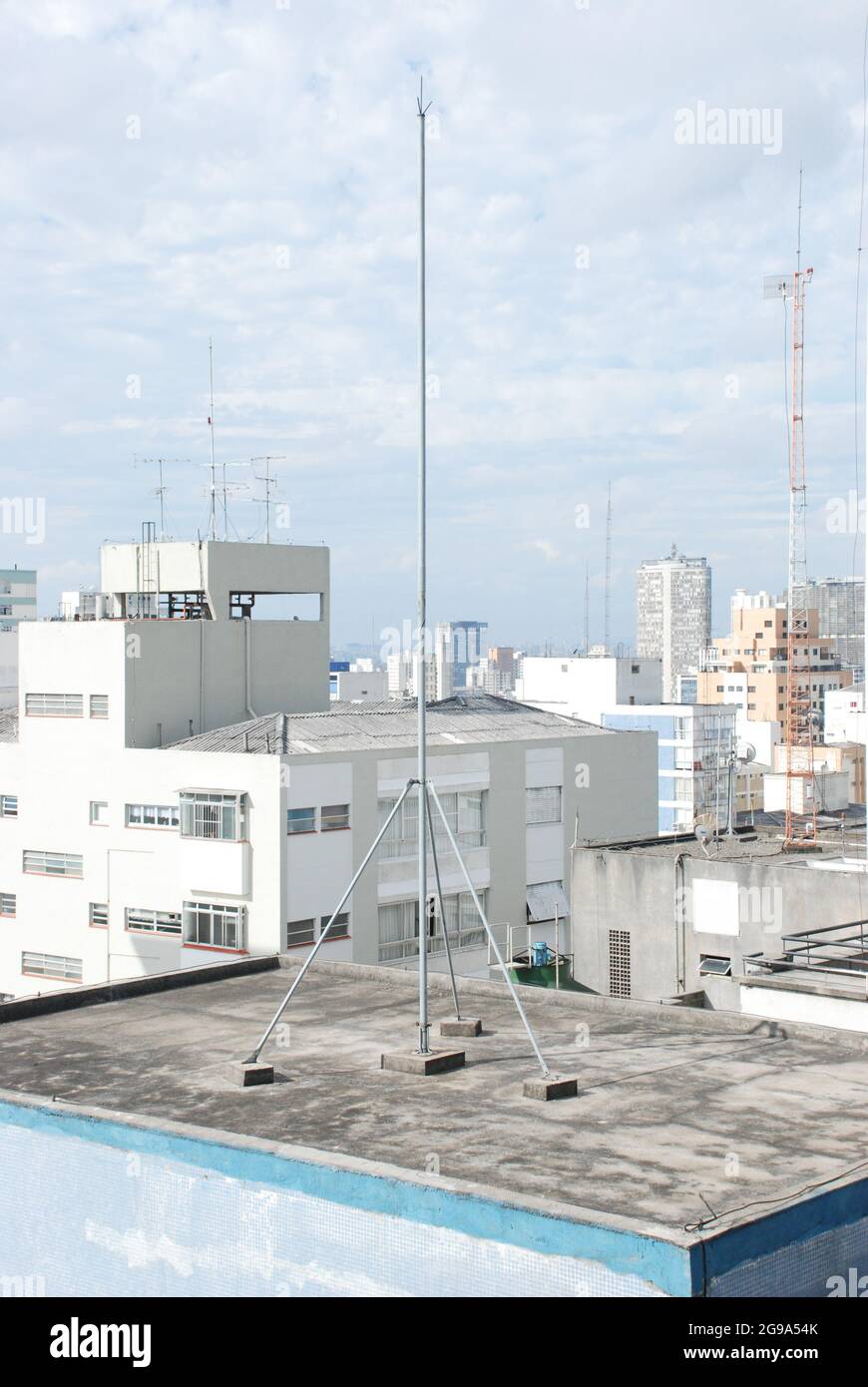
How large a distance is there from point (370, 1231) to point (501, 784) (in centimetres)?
3487

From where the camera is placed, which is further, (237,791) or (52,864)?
(52,864)

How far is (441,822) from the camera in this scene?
46.6m

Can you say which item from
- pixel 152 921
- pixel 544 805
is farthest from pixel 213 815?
pixel 544 805

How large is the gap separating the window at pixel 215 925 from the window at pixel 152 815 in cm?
254

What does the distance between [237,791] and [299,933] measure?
4.30 meters

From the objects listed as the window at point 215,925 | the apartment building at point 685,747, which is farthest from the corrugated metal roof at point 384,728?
the apartment building at point 685,747

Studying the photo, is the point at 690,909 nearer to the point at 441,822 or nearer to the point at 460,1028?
the point at 441,822

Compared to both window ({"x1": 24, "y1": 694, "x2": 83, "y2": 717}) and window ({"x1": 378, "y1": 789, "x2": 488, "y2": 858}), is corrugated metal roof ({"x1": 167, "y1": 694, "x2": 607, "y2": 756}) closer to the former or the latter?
window ({"x1": 378, "y1": 789, "x2": 488, "y2": 858})

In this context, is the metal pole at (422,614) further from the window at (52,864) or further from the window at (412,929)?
the window at (52,864)

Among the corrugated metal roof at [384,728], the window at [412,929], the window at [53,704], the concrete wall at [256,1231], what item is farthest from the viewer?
the window at [53,704]

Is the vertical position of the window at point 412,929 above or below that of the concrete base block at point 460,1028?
below

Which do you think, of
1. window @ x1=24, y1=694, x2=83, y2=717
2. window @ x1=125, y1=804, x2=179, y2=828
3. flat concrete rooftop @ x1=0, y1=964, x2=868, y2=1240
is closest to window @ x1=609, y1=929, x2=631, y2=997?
flat concrete rooftop @ x1=0, y1=964, x2=868, y2=1240

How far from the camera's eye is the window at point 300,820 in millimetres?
42675
